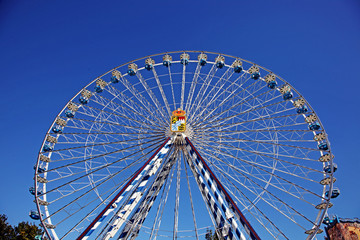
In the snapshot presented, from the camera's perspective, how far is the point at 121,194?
640 inches

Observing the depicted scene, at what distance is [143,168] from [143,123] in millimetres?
3749

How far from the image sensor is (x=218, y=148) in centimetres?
1912

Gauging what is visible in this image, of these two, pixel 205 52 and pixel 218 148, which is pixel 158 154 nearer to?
pixel 218 148

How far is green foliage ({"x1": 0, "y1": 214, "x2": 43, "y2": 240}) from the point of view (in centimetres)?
3002

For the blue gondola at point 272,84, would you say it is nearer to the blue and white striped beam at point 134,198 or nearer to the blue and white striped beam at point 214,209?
the blue and white striped beam at point 214,209

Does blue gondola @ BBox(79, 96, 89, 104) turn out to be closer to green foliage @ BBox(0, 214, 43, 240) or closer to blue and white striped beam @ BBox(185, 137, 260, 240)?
blue and white striped beam @ BBox(185, 137, 260, 240)

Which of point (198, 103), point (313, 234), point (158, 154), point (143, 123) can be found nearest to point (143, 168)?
point (158, 154)

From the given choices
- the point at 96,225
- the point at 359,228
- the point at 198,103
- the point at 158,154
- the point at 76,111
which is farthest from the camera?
the point at 359,228

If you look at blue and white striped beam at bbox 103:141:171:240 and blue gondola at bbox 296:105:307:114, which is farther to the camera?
blue gondola at bbox 296:105:307:114

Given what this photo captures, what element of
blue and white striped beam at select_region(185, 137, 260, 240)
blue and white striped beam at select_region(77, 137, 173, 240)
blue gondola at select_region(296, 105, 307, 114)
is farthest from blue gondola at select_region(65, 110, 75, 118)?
blue gondola at select_region(296, 105, 307, 114)

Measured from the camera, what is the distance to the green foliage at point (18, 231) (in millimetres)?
30016

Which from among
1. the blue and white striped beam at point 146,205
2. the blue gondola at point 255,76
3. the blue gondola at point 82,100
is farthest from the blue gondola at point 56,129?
the blue gondola at point 255,76

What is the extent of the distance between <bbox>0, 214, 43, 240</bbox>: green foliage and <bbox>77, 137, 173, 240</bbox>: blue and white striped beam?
2153 cm

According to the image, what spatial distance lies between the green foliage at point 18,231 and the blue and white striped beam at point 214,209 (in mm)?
24889
